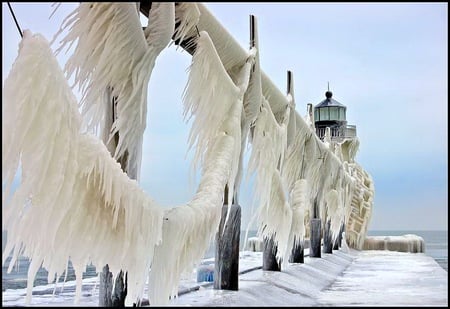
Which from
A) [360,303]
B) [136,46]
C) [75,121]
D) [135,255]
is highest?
[136,46]

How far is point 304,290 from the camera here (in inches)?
280

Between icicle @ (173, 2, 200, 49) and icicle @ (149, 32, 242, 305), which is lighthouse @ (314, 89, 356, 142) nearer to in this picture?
icicle @ (149, 32, 242, 305)

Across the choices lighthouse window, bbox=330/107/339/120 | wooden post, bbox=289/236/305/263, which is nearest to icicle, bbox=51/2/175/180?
wooden post, bbox=289/236/305/263

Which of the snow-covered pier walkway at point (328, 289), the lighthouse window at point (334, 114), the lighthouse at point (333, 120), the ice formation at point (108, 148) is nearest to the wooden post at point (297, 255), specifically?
the snow-covered pier walkway at point (328, 289)

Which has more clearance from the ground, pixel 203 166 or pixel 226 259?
pixel 203 166

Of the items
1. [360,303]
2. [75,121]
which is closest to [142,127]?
[75,121]

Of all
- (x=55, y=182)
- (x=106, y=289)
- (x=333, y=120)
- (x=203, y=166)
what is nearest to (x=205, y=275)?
(x=203, y=166)

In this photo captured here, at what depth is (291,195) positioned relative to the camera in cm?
827

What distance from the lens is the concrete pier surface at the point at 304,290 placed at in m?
5.09

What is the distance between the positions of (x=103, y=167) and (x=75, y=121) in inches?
9.8

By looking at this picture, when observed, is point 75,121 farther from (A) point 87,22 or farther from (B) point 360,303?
(B) point 360,303

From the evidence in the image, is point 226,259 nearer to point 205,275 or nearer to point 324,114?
point 205,275

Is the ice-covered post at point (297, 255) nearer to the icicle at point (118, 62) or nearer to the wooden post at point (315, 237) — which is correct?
the wooden post at point (315, 237)

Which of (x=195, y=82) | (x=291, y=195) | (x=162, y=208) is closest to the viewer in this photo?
(x=162, y=208)
